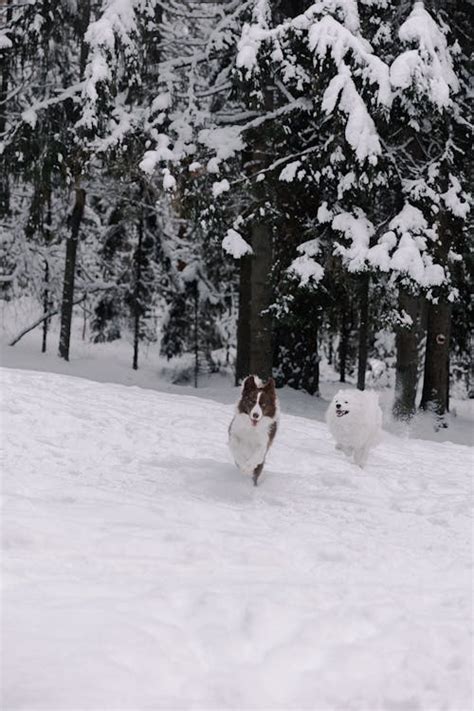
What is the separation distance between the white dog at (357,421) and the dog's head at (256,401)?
1.87 meters

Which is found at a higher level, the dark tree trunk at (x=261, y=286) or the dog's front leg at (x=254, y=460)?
the dark tree trunk at (x=261, y=286)

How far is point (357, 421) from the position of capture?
10570mm

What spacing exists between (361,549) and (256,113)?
40.3 ft

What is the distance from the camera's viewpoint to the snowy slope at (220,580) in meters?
4.09

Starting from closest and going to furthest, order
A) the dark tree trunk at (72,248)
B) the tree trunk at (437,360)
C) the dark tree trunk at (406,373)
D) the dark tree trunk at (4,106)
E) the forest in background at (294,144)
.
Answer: the forest in background at (294,144) < the dark tree trunk at (406,373) < the tree trunk at (437,360) < the dark tree trunk at (4,106) < the dark tree trunk at (72,248)

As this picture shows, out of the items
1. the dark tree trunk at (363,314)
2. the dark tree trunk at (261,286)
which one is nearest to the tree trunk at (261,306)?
the dark tree trunk at (261,286)

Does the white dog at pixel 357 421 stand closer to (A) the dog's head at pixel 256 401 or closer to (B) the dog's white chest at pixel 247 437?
(A) the dog's head at pixel 256 401

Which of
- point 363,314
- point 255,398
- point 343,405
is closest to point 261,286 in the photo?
point 363,314

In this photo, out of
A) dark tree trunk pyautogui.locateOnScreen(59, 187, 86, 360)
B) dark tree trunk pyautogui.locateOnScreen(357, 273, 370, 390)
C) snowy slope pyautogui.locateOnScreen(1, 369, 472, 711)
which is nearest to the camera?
snowy slope pyautogui.locateOnScreen(1, 369, 472, 711)

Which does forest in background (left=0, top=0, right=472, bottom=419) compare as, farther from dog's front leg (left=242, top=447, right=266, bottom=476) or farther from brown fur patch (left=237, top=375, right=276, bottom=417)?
dog's front leg (left=242, top=447, right=266, bottom=476)

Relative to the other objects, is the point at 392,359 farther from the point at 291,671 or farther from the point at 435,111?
the point at 291,671

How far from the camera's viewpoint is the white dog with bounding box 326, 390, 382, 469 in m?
10.5

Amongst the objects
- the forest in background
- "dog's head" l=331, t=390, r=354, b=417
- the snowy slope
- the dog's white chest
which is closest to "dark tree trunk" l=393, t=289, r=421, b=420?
the forest in background

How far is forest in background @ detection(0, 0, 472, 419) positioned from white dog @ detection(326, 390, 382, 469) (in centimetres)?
500
